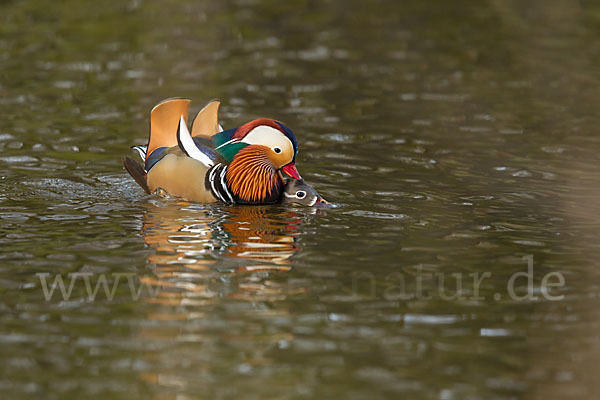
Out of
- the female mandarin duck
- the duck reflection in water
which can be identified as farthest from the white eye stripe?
the duck reflection in water

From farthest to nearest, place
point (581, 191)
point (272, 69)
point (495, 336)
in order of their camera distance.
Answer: point (272, 69) < point (581, 191) < point (495, 336)

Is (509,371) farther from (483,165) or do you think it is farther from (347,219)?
(483,165)

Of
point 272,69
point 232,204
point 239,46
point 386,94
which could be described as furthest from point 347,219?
point 239,46

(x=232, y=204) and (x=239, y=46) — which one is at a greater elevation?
(x=239, y=46)

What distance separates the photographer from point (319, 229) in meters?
10.5

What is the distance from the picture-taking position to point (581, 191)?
39.5 feet

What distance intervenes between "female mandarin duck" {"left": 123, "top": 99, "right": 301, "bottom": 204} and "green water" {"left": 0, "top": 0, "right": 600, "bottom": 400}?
0.22 m

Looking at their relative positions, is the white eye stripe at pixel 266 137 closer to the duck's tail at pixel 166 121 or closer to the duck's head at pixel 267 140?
the duck's head at pixel 267 140

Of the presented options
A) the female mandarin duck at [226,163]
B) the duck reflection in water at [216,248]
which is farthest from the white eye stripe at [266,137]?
the duck reflection in water at [216,248]

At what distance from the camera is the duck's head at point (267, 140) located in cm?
1128

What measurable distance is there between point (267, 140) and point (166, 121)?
1203 millimetres

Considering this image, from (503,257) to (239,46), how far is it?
12415 millimetres

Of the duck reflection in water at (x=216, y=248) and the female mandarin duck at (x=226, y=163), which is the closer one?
the duck reflection in water at (x=216, y=248)

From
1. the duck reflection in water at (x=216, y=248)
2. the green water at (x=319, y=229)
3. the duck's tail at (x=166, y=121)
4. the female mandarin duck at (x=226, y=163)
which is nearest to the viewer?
the green water at (x=319, y=229)
